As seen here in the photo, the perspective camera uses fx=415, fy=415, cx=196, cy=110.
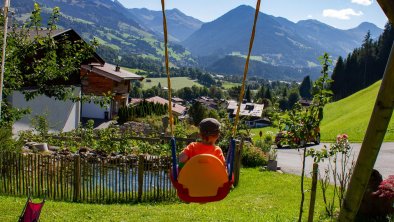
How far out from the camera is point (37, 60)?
954 centimetres

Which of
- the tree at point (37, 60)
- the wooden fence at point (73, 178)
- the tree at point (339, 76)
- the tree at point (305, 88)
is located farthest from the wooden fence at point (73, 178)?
the tree at point (305, 88)

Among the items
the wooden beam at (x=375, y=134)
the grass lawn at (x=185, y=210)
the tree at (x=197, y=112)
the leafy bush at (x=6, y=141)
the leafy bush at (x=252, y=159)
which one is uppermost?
the wooden beam at (x=375, y=134)

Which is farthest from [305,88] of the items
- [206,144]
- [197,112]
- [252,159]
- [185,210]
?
[206,144]

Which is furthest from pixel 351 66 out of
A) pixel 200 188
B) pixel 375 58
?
pixel 200 188

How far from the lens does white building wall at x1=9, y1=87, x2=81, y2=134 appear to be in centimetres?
2005

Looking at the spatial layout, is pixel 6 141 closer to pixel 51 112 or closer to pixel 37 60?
pixel 37 60

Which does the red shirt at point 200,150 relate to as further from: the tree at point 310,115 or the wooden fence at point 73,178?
the wooden fence at point 73,178

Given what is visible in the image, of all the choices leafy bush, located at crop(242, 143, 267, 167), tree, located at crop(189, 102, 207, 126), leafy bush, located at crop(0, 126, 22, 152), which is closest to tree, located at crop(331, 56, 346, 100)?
tree, located at crop(189, 102, 207, 126)

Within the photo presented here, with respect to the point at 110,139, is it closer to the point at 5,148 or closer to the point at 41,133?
the point at 41,133

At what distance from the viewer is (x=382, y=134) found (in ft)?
6.17

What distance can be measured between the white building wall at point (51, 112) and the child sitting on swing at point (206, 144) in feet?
56.0

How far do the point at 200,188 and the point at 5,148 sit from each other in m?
9.68

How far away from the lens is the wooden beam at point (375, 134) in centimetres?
183

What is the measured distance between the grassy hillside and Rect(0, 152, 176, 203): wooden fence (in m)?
25.9
